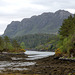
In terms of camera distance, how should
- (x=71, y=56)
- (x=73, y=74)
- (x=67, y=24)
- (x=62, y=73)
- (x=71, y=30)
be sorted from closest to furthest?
(x=73, y=74) → (x=62, y=73) → (x=71, y=56) → (x=71, y=30) → (x=67, y=24)

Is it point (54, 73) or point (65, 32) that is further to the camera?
point (65, 32)

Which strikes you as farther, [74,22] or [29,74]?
[74,22]

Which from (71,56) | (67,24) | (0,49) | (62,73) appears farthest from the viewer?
(0,49)

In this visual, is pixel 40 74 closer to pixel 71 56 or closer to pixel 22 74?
pixel 22 74

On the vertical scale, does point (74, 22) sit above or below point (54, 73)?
above

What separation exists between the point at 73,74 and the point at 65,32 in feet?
168

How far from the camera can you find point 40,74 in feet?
93.8

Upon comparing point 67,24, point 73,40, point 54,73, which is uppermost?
point 67,24

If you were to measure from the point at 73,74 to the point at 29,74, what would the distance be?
26.0 ft

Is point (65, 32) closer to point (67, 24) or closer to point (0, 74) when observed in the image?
point (67, 24)

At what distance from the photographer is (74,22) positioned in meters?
77.7

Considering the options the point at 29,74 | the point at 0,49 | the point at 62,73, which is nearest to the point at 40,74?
the point at 29,74

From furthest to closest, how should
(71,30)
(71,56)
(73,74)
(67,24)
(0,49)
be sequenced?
(0,49) → (67,24) → (71,30) → (71,56) → (73,74)

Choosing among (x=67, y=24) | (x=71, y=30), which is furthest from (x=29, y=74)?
(x=67, y=24)
